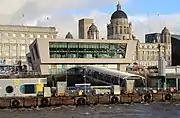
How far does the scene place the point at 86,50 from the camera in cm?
12950

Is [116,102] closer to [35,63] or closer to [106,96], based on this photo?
[106,96]

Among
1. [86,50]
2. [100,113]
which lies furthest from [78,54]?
[100,113]

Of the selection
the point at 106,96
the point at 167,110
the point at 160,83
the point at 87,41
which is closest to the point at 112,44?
the point at 87,41

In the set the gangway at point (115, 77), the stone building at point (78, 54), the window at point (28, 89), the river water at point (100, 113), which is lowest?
the river water at point (100, 113)

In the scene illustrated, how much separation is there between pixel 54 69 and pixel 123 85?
1204 inches

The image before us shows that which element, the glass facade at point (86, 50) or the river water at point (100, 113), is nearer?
the river water at point (100, 113)

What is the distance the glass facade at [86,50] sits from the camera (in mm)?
125625

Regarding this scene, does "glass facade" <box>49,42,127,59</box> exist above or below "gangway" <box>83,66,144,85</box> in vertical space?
above

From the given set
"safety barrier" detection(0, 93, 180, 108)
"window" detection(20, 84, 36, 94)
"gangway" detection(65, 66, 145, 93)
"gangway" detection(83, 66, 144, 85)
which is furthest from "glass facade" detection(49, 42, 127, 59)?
"safety barrier" detection(0, 93, 180, 108)

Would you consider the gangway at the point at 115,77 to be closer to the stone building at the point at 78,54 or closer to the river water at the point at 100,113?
the stone building at the point at 78,54

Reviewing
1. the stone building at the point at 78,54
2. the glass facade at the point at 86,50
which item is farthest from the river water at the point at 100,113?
the glass facade at the point at 86,50

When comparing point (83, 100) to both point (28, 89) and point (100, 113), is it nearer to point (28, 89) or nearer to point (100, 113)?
point (28, 89)

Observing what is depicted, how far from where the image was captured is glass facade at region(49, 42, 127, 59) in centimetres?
12562

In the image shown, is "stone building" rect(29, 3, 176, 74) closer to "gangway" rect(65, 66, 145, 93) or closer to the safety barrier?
"gangway" rect(65, 66, 145, 93)
